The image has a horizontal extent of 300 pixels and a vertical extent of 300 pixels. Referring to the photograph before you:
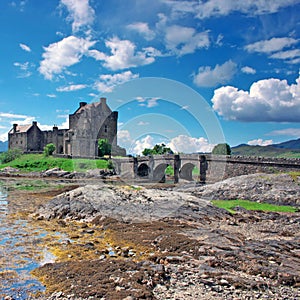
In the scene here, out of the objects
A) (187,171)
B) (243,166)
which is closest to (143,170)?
(187,171)

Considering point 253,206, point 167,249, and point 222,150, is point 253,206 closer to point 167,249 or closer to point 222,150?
point 167,249

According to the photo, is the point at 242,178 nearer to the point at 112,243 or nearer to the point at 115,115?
the point at 112,243

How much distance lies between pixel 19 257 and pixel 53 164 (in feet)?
239

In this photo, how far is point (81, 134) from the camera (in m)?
94.8

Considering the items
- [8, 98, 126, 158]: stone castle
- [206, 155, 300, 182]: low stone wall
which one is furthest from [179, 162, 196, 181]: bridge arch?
[8, 98, 126, 158]: stone castle

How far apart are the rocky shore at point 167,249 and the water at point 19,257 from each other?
742 millimetres

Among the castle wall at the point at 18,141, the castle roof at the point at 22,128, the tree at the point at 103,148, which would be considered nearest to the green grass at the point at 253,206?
the tree at the point at 103,148

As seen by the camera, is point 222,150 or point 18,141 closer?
point 222,150

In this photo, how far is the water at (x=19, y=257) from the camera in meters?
11.7

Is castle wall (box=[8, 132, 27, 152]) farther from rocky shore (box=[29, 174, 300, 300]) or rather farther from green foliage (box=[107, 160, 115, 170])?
rocky shore (box=[29, 174, 300, 300])

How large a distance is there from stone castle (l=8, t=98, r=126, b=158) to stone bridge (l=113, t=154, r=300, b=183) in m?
17.2

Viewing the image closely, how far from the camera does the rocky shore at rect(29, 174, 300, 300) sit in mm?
11305

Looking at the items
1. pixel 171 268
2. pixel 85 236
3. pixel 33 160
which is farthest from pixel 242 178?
pixel 33 160

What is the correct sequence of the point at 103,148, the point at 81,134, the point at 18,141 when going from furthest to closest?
the point at 18,141 → the point at 81,134 → the point at 103,148
